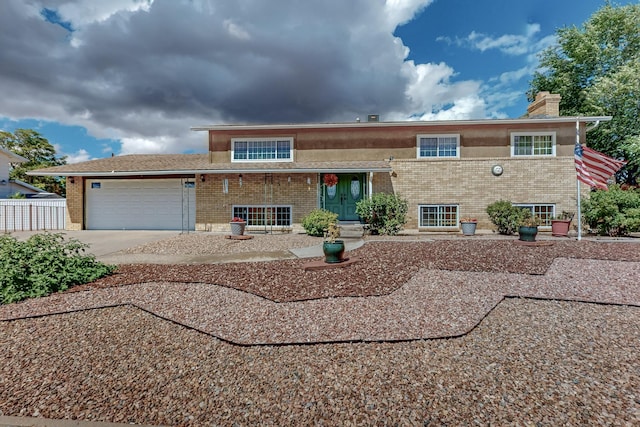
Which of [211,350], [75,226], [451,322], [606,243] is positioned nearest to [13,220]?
[75,226]

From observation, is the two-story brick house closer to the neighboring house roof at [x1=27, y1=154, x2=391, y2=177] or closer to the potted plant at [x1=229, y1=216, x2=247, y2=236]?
the neighboring house roof at [x1=27, y1=154, x2=391, y2=177]

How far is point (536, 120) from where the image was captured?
13.7m

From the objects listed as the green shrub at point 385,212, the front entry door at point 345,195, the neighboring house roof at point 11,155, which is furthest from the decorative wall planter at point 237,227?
the neighboring house roof at point 11,155

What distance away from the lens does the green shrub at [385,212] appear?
Result: 1257 cm

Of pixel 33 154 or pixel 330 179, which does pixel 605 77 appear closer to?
pixel 330 179

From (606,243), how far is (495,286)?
735 centimetres

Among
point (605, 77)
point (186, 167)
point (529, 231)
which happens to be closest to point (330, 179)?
point (186, 167)

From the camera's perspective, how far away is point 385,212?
1270 centimetres

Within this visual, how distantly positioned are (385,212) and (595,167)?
7.24 m

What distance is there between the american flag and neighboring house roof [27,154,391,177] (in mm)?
6615

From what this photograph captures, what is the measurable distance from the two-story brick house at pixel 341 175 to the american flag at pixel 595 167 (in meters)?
3.43

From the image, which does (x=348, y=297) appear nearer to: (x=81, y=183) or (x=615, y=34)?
(x=81, y=183)

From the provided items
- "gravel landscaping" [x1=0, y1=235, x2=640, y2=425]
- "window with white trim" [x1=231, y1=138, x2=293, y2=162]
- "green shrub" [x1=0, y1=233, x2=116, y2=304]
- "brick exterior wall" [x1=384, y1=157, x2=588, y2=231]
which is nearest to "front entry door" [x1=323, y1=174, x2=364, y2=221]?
"brick exterior wall" [x1=384, y1=157, x2=588, y2=231]

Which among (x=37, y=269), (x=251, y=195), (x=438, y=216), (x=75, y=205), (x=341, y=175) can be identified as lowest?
(x=37, y=269)
